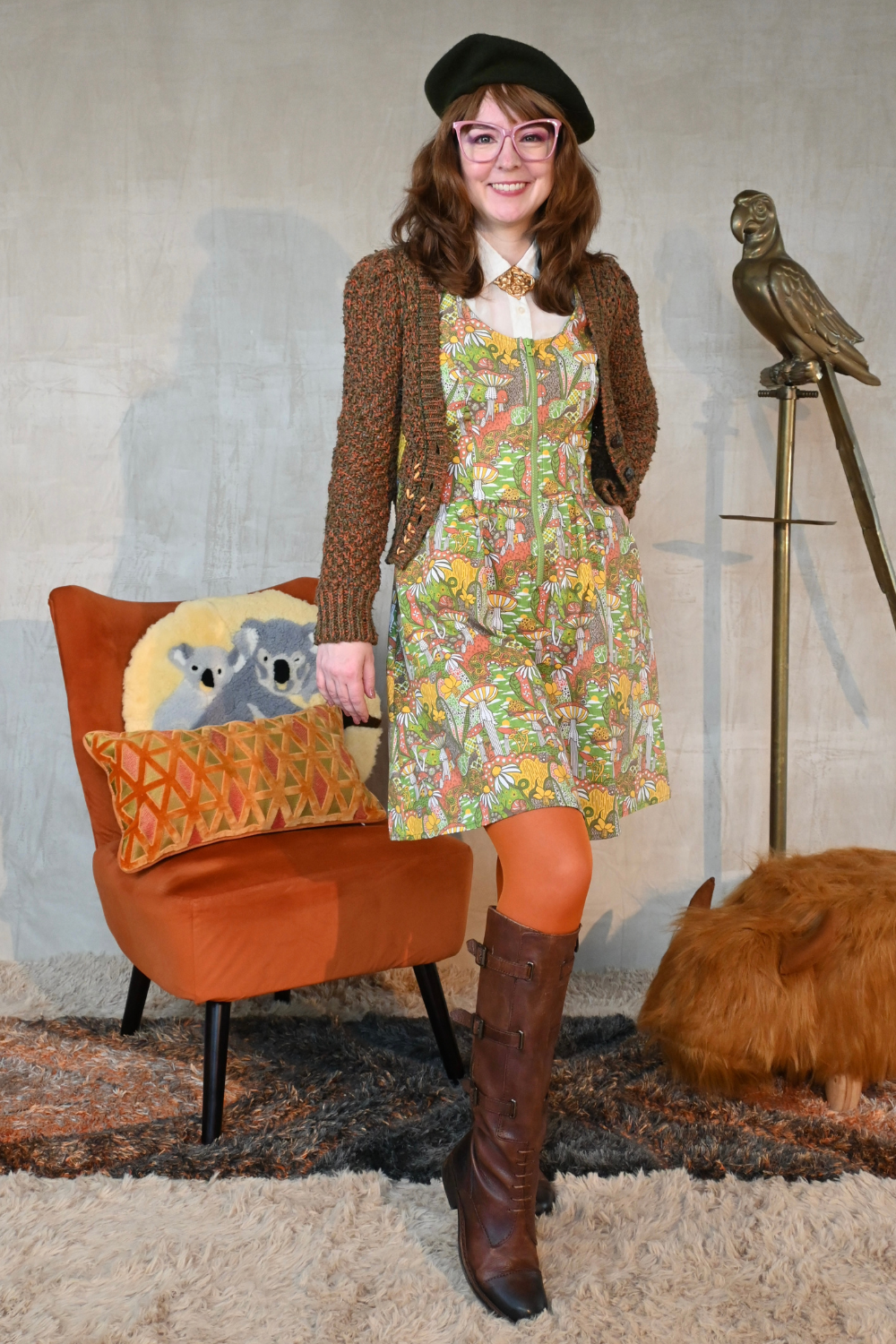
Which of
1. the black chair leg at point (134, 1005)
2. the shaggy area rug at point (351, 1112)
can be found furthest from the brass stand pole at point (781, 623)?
the black chair leg at point (134, 1005)

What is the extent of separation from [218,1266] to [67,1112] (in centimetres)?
58

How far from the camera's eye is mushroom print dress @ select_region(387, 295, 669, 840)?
147cm

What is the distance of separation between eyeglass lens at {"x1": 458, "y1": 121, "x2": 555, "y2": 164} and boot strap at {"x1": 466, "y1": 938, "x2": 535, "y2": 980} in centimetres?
106

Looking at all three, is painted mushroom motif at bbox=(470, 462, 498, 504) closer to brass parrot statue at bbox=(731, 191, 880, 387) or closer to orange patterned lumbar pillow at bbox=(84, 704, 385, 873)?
orange patterned lumbar pillow at bbox=(84, 704, 385, 873)

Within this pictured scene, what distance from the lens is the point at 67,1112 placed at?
1978mm

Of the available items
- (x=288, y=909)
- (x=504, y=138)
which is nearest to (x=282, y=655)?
(x=288, y=909)

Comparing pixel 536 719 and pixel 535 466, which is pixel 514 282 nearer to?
pixel 535 466

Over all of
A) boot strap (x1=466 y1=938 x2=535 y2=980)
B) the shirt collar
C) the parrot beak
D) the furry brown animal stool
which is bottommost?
the furry brown animal stool

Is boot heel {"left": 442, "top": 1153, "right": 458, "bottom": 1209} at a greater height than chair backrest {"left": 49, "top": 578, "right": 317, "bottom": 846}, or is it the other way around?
chair backrest {"left": 49, "top": 578, "right": 317, "bottom": 846}

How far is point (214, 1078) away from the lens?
1859mm

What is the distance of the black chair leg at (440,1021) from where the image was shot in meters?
2.11

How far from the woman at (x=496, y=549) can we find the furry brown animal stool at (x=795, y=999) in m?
0.54

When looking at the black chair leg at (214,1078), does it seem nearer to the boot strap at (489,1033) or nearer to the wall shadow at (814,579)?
the boot strap at (489,1033)

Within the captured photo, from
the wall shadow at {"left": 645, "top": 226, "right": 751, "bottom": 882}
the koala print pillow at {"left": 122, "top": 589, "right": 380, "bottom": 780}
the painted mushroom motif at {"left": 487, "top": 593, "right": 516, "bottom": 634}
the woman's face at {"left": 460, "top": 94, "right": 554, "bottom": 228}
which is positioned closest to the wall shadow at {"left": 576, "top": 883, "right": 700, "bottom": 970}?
the wall shadow at {"left": 645, "top": 226, "right": 751, "bottom": 882}
